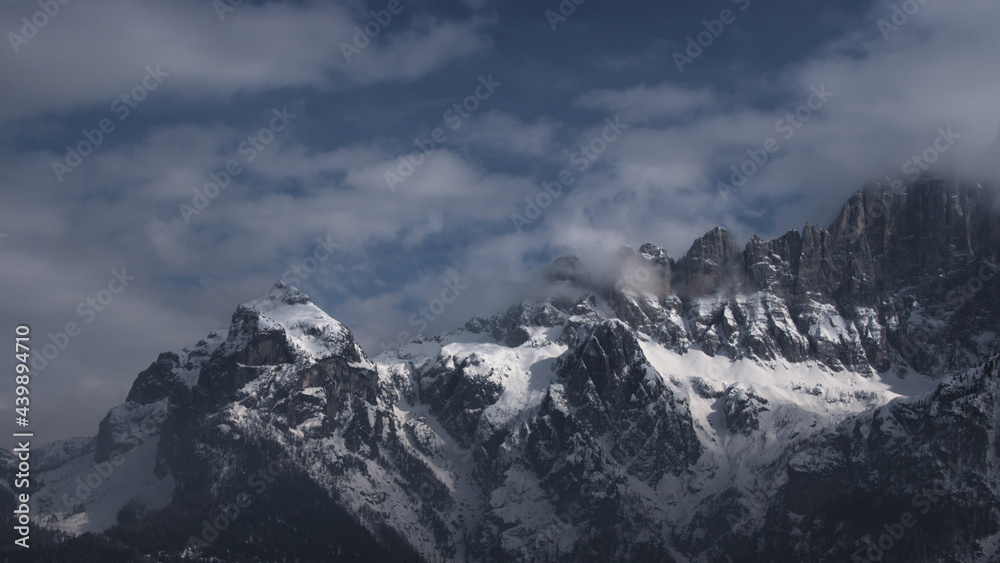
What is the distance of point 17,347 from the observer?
6161 inches

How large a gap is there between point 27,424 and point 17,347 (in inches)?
959

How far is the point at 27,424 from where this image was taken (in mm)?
174375

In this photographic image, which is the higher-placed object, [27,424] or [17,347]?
[17,347]

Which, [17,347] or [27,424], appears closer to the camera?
[17,347]
